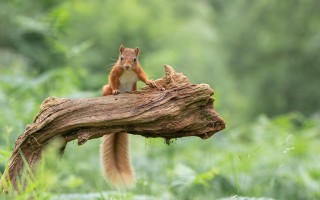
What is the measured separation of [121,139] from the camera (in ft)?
11.7

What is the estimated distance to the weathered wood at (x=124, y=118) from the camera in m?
3.05

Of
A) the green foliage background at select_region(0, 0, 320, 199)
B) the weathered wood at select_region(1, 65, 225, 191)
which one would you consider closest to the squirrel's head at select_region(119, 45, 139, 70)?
the weathered wood at select_region(1, 65, 225, 191)

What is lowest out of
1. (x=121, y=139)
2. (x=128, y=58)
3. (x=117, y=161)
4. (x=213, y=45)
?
(x=117, y=161)

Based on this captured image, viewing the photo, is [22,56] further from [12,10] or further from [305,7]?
[305,7]

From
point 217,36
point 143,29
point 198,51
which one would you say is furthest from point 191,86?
point 217,36

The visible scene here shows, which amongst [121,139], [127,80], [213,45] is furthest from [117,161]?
[213,45]

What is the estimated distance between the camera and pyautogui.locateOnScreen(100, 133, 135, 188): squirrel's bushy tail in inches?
135

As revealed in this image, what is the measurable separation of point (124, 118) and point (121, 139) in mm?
529

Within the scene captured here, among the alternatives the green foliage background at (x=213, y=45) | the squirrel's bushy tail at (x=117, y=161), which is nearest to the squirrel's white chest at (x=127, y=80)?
the squirrel's bushy tail at (x=117, y=161)

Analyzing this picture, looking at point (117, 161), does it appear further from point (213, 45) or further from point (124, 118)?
point (213, 45)

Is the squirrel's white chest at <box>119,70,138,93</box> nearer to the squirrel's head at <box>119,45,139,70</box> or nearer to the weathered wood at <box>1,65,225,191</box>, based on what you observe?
the squirrel's head at <box>119,45,139,70</box>

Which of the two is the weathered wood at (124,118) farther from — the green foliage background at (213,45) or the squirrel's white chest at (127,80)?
the green foliage background at (213,45)

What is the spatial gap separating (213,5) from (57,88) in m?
33.3

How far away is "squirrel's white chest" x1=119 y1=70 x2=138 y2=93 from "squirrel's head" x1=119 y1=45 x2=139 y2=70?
0.05m
